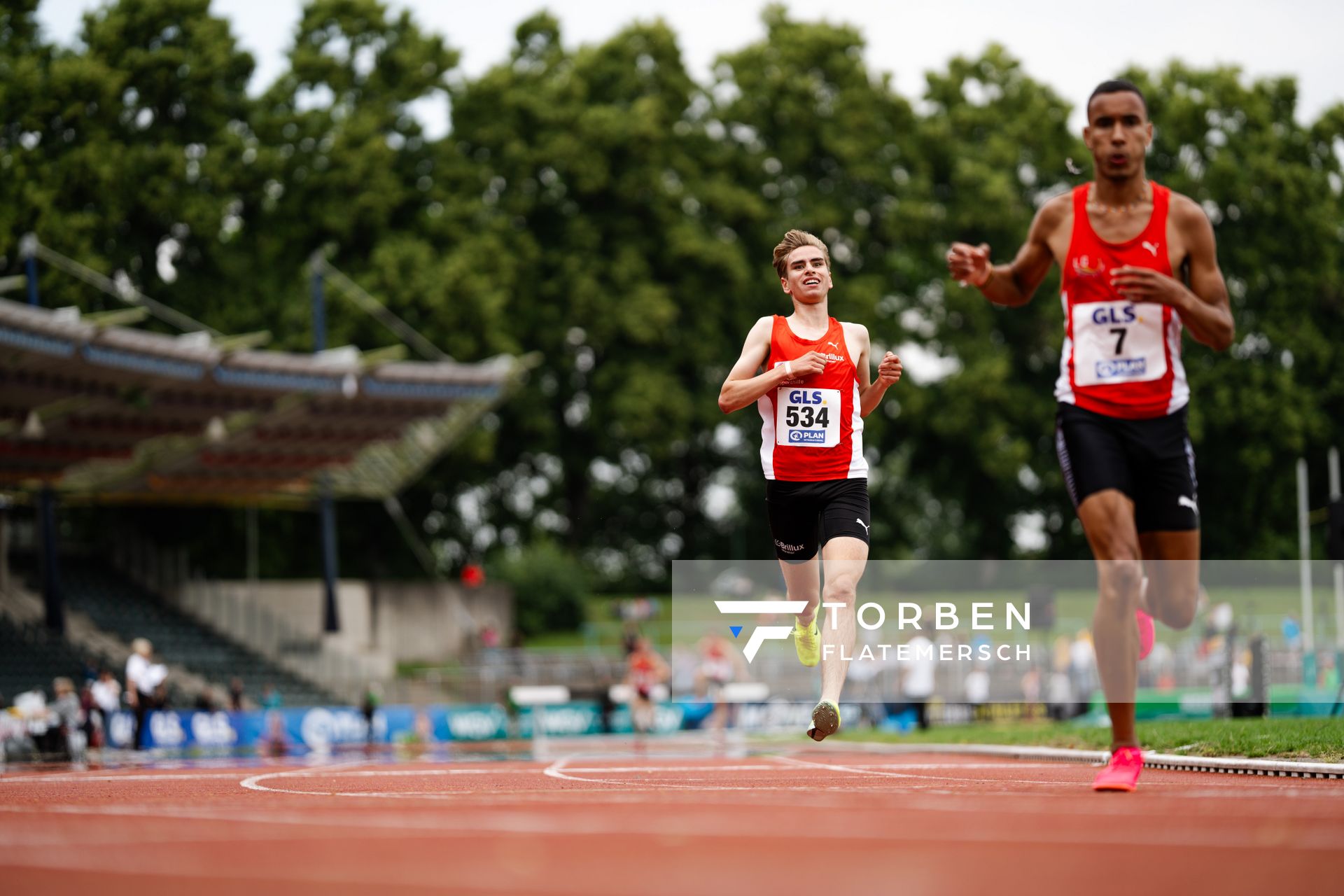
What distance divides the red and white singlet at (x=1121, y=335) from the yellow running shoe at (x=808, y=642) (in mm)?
3378

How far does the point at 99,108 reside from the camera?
4388cm

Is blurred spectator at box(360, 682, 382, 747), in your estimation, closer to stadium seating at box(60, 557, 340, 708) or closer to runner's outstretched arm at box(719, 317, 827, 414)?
stadium seating at box(60, 557, 340, 708)

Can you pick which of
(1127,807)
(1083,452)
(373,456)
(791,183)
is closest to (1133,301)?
(1083,452)

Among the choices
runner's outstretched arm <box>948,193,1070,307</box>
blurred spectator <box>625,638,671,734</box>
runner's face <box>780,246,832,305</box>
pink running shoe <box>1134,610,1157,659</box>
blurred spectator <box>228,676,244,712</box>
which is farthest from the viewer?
blurred spectator <box>228,676,244,712</box>

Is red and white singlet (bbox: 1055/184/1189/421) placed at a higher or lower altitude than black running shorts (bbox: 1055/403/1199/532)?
higher

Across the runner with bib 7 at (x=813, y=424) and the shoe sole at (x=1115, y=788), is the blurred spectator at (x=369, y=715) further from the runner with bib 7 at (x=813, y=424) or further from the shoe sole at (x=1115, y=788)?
the shoe sole at (x=1115, y=788)

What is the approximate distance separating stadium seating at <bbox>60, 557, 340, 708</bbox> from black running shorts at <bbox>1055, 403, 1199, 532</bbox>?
1292 inches

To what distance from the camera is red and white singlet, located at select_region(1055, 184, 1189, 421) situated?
701 centimetres

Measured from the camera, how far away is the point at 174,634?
131 feet

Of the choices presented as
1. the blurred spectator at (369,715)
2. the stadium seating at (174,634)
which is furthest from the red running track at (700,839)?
the stadium seating at (174,634)

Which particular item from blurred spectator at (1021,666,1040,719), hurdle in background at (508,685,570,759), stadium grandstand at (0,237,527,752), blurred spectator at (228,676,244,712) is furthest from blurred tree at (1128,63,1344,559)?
blurred spectator at (228,676,244,712)

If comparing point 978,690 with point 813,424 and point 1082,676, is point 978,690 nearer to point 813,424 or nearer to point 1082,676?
point 1082,676

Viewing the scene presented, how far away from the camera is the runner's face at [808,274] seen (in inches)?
381

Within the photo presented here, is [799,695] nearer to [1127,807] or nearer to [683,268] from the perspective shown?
[683,268]
